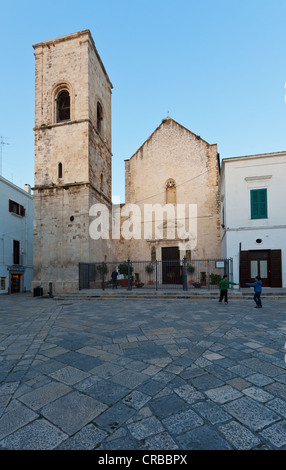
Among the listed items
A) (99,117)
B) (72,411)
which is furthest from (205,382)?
(99,117)

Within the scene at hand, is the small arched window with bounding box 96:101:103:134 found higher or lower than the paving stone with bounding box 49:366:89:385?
higher

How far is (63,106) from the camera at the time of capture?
743 inches

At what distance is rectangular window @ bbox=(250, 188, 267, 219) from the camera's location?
1458 cm

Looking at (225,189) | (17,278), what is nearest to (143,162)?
(225,189)

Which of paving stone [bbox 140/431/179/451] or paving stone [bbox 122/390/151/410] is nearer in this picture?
paving stone [bbox 140/431/179/451]

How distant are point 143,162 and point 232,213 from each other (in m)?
9.48

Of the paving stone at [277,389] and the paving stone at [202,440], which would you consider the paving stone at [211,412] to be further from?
the paving stone at [277,389]

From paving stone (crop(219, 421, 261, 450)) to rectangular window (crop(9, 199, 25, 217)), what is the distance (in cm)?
2175

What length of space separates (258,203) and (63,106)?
15.6m

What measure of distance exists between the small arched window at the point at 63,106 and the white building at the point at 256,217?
1224cm

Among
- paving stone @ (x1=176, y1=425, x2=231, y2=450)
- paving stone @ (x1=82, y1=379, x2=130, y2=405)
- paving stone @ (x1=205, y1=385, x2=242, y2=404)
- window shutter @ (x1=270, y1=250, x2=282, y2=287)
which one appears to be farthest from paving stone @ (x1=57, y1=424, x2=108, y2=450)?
window shutter @ (x1=270, y1=250, x2=282, y2=287)

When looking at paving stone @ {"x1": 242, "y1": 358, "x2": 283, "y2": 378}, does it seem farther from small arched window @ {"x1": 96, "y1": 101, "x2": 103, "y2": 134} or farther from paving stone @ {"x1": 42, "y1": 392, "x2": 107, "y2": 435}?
small arched window @ {"x1": 96, "y1": 101, "x2": 103, "y2": 134}

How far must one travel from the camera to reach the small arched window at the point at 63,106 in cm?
1875
